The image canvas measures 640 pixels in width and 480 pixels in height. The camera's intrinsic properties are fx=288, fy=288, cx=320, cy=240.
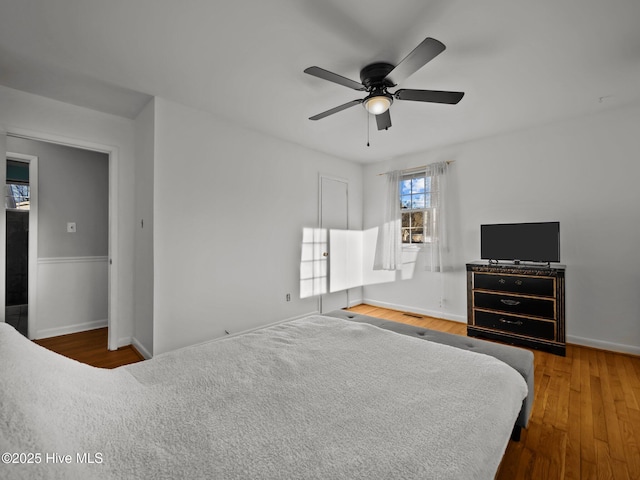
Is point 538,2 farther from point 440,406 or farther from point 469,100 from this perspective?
point 440,406

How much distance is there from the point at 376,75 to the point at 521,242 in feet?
8.74

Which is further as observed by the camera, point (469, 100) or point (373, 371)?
point (469, 100)

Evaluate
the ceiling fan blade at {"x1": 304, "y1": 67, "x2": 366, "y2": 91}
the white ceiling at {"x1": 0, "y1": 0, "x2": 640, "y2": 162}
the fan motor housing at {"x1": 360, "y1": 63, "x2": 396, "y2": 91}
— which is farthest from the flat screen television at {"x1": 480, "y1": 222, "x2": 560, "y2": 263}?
the ceiling fan blade at {"x1": 304, "y1": 67, "x2": 366, "y2": 91}

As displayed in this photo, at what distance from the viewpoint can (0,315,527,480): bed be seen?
0.71 m

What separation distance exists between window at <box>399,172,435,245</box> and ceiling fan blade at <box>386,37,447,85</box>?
103 inches

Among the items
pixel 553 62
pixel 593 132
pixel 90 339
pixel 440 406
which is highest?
pixel 553 62

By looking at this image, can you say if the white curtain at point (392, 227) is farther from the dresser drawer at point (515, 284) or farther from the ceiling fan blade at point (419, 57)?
the ceiling fan blade at point (419, 57)

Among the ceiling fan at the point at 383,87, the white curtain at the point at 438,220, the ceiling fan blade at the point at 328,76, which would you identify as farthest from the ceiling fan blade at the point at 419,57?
the white curtain at the point at 438,220

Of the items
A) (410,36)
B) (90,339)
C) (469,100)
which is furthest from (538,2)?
(90,339)

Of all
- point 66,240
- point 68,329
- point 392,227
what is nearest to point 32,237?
point 66,240

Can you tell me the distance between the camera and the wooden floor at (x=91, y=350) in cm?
289

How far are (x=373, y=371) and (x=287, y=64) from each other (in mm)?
2288

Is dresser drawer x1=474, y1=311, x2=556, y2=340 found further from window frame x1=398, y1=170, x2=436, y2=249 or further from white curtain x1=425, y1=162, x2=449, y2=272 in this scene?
window frame x1=398, y1=170, x2=436, y2=249

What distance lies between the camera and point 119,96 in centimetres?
278
